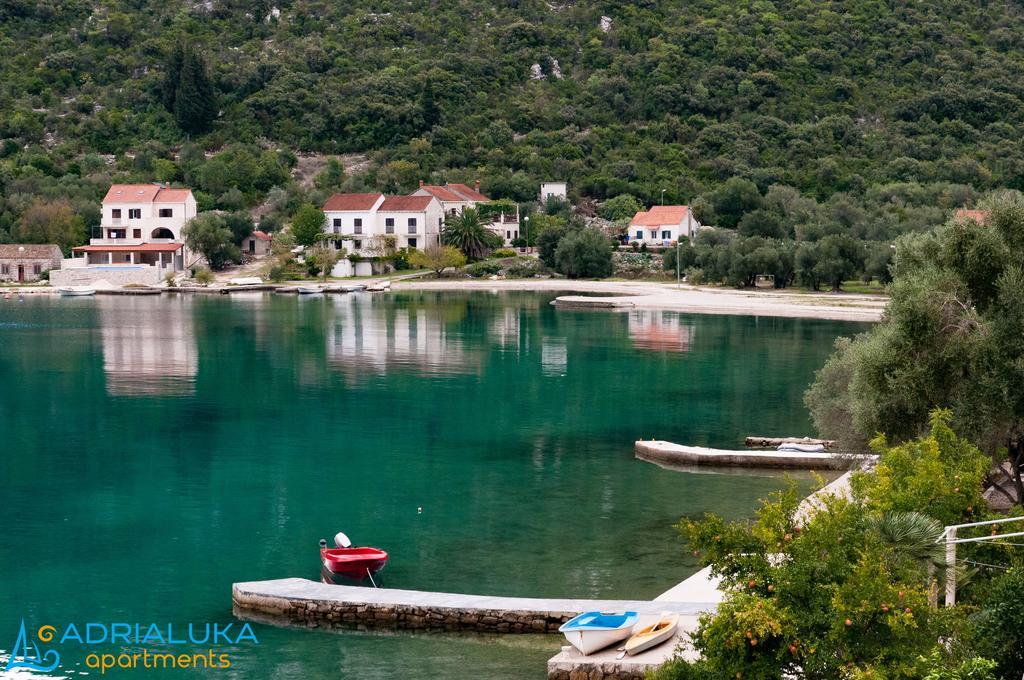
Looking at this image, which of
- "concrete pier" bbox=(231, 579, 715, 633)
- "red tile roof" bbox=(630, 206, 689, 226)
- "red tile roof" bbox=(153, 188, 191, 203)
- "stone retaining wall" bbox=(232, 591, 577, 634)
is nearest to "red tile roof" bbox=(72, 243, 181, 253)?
"red tile roof" bbox=(153, 188, 191, 203)

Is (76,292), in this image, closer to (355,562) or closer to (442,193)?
(442,193)

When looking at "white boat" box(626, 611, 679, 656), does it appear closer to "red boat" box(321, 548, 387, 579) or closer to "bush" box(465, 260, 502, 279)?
"red boat" box(321, 548, 387, 579)

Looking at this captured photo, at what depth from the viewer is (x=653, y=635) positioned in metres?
17.4

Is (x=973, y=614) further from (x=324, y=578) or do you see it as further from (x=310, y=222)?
(x=310, y=222)

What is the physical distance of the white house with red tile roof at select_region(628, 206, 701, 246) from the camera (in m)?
114

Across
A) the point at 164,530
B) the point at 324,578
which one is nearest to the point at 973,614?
the point at 324,578

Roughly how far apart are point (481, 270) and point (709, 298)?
30.0 meters

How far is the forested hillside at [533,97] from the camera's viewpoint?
131 metres

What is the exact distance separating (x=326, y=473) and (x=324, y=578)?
10068mm

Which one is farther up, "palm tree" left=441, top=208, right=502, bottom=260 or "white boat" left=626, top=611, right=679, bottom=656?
"palm tree" left=441, top=208, right=502, bottom=260

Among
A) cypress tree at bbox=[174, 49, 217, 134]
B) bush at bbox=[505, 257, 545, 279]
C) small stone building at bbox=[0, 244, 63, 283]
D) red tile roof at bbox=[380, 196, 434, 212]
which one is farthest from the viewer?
cypress tree at bbox=[174, 49, 217, 134]

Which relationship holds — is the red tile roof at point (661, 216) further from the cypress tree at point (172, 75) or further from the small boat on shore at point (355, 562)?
the small boat on shore at point (355, 562)

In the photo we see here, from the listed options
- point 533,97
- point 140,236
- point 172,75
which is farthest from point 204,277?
point 533,97

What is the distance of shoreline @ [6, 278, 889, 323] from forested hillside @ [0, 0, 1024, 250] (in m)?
21.9
